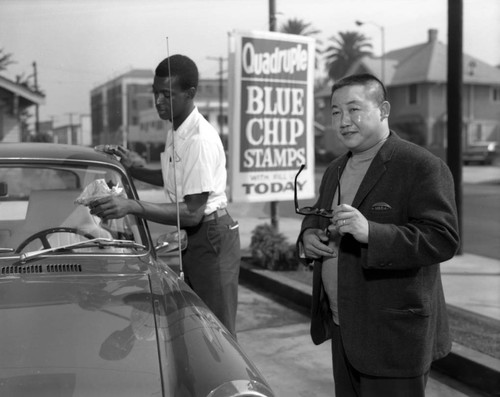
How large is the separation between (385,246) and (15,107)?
20762 millimetres

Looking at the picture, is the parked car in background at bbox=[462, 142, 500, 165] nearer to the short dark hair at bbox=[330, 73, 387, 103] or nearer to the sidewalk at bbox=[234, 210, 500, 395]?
the sidewalk at bbox=[234, 210, 500, 395]

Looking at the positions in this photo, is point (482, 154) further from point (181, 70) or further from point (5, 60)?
point (181, 70)

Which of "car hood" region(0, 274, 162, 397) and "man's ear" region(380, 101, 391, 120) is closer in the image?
"car hood" region(0, 274, 162, 397)

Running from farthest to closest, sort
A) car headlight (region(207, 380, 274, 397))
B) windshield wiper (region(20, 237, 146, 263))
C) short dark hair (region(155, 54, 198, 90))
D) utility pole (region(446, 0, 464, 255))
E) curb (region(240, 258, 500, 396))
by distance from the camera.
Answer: utility pole (region(446, 0, 464, 255)) < curb (region(240, 258, 500, 396)) < short dark hair (region(155, 54, 198, 90)) < windshield wiper (region(20, 237, 146, 263)) < car headlight (region(207, 380, 274, 397))

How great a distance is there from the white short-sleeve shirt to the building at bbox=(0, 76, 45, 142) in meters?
18.2

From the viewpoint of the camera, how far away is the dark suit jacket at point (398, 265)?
2.24 m

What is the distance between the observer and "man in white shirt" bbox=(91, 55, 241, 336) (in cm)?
330

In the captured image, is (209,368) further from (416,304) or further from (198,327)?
(416,304)

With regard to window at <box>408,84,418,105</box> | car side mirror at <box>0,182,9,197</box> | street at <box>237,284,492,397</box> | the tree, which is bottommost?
street at <box>237,284,492,397</box>

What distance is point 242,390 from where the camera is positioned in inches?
78.3

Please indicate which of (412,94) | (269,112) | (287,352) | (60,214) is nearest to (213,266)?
(60,214)

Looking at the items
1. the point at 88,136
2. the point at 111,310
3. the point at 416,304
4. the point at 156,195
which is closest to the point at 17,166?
the point at 111,310

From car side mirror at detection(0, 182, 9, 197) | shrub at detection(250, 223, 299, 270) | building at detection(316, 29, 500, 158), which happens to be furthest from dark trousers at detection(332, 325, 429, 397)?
building at detection(316, 29, 500, 158)

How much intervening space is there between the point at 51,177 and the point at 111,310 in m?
1.46
